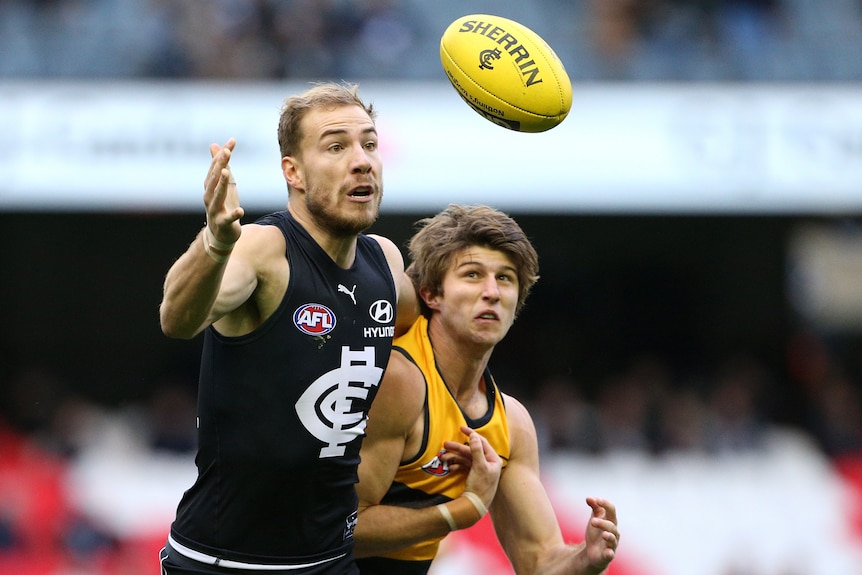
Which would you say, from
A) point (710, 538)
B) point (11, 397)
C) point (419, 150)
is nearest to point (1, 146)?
point (11, 397)

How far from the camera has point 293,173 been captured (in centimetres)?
472

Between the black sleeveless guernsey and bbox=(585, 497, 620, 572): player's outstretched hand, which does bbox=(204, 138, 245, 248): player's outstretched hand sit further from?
bbox=(585, 497, 620, 572): player's outstretched hand

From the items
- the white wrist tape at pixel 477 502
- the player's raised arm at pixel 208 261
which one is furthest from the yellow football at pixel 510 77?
the player's raised arm at pixel 208 261

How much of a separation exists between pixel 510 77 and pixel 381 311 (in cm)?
120

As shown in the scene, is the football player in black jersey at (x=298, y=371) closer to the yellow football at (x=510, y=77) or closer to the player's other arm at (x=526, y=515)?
the yellow football at (x=510, y=77)

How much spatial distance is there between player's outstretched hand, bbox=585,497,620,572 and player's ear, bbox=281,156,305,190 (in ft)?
5.78

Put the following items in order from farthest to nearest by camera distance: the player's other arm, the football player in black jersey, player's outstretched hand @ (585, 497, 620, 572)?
1. the player's other arm
2. player's outstretched hand @ (585, 497, 620, 572)
3. the football player in black jersey

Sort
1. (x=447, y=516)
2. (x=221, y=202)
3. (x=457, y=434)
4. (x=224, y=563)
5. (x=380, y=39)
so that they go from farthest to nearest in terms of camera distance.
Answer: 1. (x=380, y=39)
2. (x=457, y=434)
3. (x=447, y=516)
4. (x=224, y=563)
5. (x=221, y=202)

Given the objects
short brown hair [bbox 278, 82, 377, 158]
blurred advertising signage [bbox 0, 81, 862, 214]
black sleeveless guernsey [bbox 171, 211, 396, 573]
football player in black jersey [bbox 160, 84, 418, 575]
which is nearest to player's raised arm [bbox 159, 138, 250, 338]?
football player in black jersey [bbox 160, 84, 418, 575]

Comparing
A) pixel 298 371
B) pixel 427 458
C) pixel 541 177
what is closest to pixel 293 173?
pixel 298 371

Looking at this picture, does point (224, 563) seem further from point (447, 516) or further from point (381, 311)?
point (381, 311)

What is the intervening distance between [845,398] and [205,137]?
24.2 feet

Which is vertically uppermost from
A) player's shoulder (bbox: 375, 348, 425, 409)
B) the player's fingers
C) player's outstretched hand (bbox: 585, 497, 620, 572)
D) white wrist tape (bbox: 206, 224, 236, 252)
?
white wrist tape (bbox: 206, 224, 236, 252)

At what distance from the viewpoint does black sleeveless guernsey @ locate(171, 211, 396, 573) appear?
4426 mm
